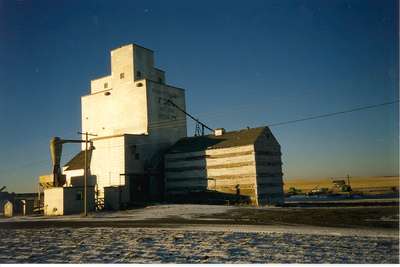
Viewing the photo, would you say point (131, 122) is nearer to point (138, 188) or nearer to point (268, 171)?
point (138, 188)

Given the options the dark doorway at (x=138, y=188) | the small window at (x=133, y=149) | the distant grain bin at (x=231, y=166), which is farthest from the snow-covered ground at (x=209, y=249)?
Result: the small window at (x=133, y=149)

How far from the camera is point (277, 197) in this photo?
3897 cm

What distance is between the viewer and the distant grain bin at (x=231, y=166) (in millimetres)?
36875

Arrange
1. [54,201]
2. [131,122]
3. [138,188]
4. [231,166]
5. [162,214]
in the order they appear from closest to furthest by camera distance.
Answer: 1. [162,214]
2. [54,201]
3. [231,166]
4. [138,188]
5. [131,122]

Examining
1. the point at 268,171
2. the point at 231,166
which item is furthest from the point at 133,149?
the point at 268,171

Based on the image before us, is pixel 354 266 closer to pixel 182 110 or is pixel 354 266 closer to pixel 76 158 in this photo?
pixel 182 110

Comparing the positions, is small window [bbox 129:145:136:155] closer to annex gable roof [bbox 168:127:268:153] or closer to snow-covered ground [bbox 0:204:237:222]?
annex gable roof [bbox 168:127:268:153]

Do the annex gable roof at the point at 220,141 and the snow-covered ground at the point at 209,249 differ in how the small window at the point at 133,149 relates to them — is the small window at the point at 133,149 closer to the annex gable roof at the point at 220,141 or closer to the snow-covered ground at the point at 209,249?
the annex gable roof at the point at 220,141

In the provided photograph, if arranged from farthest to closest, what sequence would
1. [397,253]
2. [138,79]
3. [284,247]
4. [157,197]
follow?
1. [138,79]
2. [157,197]
3. [284,247]
4. [397,253]

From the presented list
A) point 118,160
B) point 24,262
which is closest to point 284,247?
point 24,262

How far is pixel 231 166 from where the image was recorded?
38188mm

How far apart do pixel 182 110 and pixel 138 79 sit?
306 inches

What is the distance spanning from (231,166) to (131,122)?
15457 millimetres

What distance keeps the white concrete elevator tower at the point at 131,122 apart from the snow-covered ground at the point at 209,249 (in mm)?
25850
